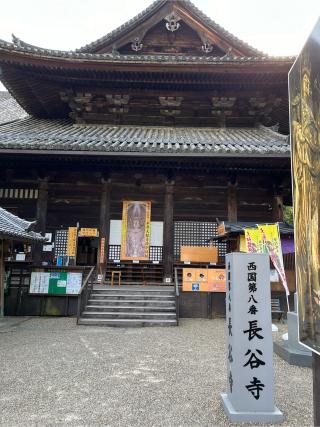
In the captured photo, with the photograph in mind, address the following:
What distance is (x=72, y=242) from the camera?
36.4 feet

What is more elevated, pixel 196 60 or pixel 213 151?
pixel 196 60

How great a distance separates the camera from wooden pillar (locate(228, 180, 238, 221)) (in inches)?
444

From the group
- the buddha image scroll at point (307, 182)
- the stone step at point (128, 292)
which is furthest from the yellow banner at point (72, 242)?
the buddha image scroll at point (307, 182)

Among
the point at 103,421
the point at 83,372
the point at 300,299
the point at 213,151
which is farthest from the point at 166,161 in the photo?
the point at 300,299

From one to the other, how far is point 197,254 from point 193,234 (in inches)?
33.2

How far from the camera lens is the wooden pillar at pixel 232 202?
1128 cm

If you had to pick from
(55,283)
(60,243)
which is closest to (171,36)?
(60,243)

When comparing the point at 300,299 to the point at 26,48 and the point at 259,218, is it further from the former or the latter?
the point at 26,48

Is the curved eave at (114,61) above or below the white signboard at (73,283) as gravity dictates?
above

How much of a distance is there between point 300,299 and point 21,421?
3.06m

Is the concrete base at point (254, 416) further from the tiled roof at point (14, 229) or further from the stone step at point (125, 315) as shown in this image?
the tiled roof at point (14, 229)

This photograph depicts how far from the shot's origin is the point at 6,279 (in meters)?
9.71

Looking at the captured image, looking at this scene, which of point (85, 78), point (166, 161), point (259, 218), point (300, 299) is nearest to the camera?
point (300, 299)

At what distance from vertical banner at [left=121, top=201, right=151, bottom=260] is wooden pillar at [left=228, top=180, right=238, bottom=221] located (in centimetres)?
292
